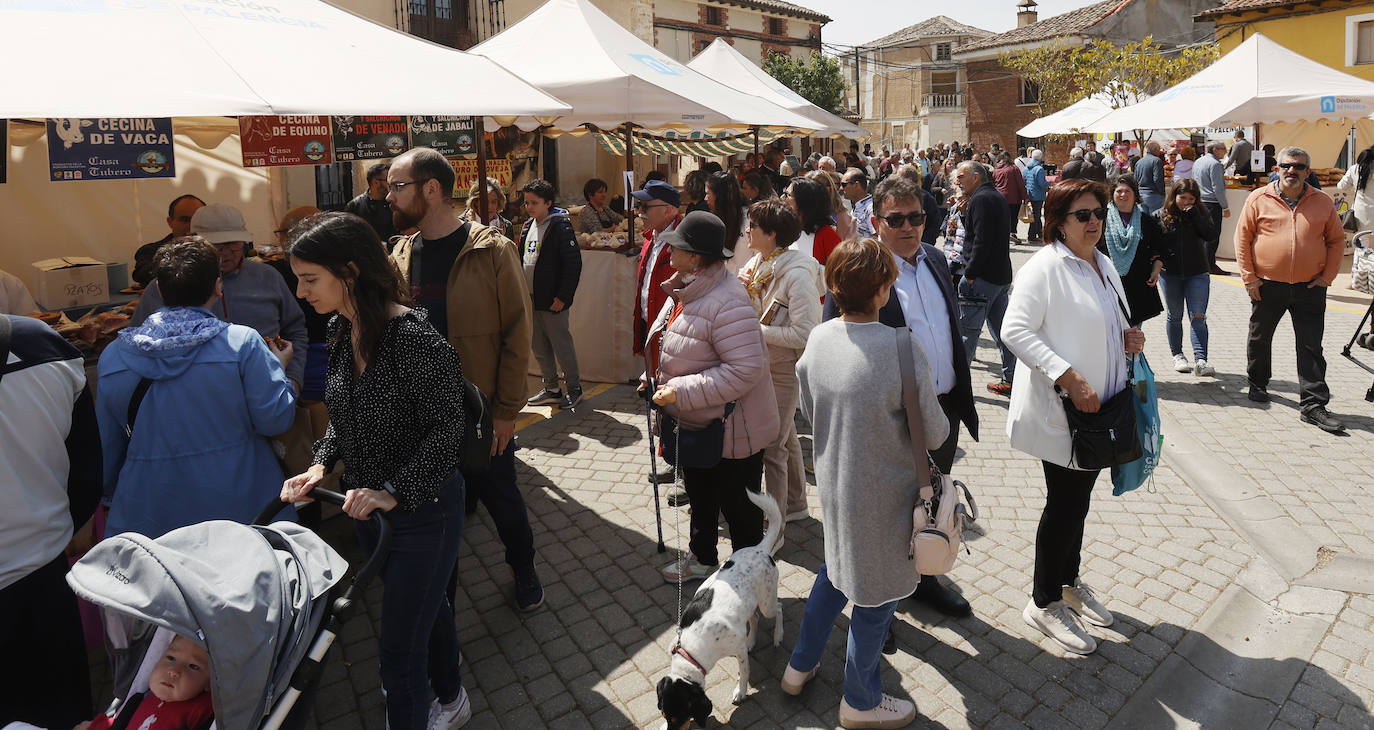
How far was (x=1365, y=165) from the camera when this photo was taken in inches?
383

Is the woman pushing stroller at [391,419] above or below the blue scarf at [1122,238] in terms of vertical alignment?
below

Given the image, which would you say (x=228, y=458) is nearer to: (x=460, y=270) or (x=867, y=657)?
(x=460, y=270)

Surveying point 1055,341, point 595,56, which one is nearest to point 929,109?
point 595,56

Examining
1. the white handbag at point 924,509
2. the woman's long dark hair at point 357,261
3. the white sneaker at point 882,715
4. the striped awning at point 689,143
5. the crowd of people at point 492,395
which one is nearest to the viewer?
the woman's long dark hair at point 357,261

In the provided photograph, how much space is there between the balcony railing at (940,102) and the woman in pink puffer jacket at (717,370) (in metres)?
54.3

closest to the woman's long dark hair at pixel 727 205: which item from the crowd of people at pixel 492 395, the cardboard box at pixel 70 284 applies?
the crowd of people at pixel 492 395

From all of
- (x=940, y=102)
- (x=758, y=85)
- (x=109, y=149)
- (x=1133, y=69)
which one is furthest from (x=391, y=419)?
(x=940, y=102)

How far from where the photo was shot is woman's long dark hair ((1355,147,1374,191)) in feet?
31.6

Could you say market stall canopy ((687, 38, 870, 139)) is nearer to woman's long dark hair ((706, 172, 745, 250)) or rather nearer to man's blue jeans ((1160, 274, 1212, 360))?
man's blue jeans ((1160, 274, 1212, 360))

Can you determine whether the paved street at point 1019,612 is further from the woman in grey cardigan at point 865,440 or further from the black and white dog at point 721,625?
the woman in grey cardigan at point 865,440

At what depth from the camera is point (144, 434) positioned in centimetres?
308

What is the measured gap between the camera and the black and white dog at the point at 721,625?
119 inches

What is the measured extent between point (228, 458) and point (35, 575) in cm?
67

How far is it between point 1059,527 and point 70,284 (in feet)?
23.2
